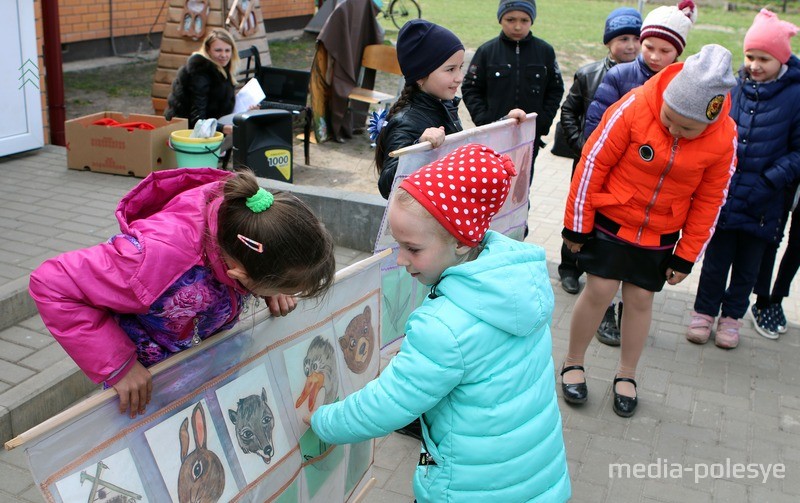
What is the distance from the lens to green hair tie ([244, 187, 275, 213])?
2.04 metres

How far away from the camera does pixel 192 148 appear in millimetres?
7082

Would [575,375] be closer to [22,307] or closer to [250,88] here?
[22,307]

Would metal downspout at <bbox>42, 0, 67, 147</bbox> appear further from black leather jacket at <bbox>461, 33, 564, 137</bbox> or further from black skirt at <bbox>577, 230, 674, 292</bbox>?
A: black skirt at <bbox>577, 230, 674, 292</bbox>

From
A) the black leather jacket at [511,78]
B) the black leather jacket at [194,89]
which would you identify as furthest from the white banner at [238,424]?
the black leather jacket at [194,89]

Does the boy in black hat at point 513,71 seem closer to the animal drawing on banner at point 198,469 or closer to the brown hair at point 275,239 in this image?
the brown hair at point 275,239

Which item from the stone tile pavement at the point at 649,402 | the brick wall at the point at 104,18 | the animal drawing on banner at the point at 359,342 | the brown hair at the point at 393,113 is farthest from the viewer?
the brick wall at the point at 104,18

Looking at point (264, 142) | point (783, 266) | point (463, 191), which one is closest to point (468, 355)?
point (463, 191)

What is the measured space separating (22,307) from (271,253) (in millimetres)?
3014

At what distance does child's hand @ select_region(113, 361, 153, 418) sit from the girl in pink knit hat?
3.86 m

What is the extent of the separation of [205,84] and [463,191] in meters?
6.10

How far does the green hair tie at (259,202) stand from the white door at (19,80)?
5907 mm

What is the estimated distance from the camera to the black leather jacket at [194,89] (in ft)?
25.3

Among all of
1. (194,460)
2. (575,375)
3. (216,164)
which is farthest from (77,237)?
(194,460)

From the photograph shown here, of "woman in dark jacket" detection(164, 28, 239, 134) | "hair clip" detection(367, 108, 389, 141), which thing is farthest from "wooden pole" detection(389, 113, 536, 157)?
"woman in dark jacket" detection(164, 28, 239, 134)
